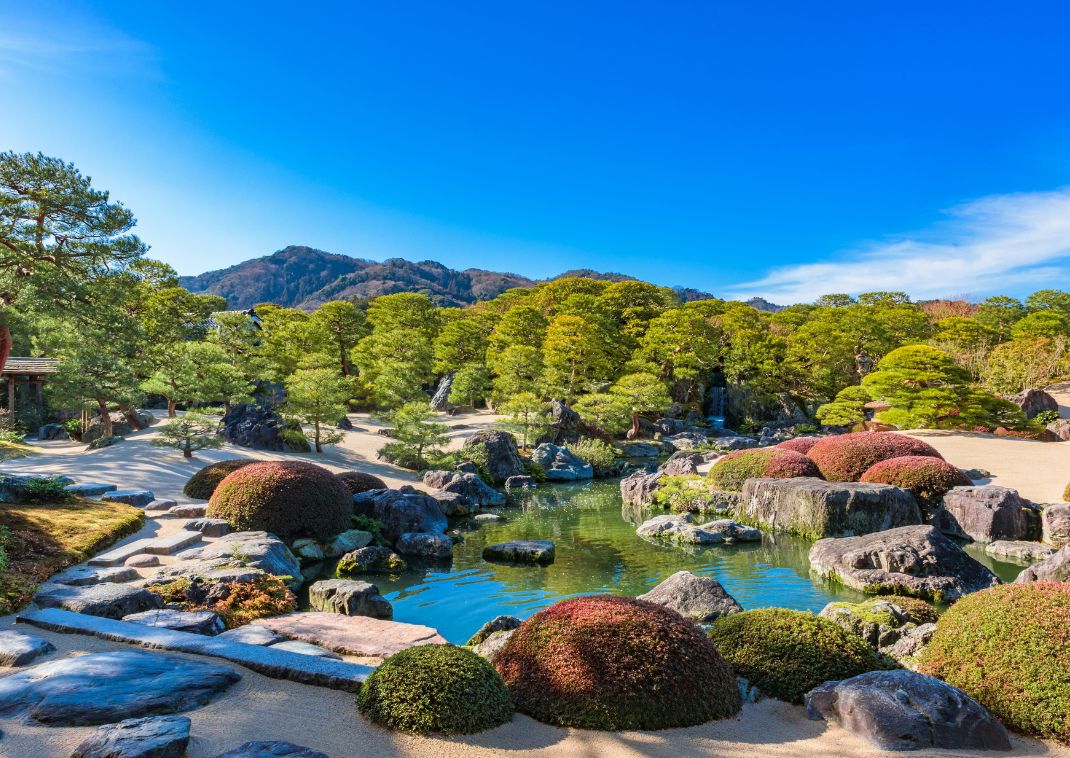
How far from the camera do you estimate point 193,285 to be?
13038 centimetres

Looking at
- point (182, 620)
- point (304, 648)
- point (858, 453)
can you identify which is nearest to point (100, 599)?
point (182, 620)

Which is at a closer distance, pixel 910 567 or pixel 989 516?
pixel 910 567

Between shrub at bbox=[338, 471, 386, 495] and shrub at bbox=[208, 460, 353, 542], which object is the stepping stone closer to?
shrub at bbox=[208, 460, 353, 542]

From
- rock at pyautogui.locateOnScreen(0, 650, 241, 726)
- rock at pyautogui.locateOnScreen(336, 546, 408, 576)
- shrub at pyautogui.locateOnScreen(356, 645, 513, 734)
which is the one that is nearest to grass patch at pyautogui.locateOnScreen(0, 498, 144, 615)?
rock at pyautogui.locateOnScreen(0, 650, 241, 726)

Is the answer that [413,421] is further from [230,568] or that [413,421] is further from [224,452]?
[230,568]

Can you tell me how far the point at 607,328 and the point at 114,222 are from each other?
29.5m

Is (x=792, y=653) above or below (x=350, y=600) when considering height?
above

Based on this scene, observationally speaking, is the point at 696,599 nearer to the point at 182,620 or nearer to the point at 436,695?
the point at 436,695

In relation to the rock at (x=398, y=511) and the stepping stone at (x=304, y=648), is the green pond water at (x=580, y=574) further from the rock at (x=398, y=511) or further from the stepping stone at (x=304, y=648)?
the stepping stone at (x=304, y=648)

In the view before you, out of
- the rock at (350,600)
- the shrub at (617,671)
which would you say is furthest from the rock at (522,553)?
the shrub at (617,671)

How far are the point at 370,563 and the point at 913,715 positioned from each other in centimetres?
877

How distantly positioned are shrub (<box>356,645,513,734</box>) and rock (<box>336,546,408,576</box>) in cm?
670

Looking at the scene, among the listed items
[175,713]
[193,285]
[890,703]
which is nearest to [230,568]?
[175,713]

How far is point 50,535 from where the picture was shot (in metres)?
8.61
